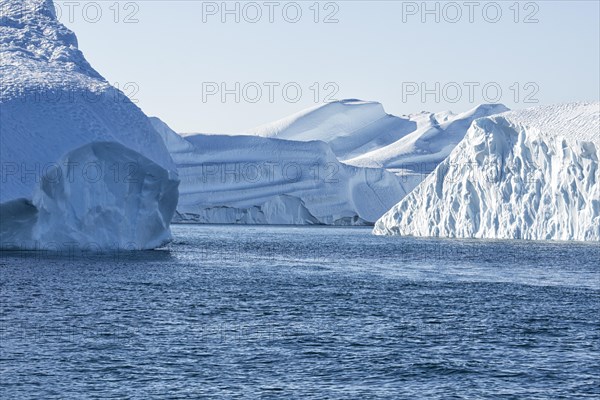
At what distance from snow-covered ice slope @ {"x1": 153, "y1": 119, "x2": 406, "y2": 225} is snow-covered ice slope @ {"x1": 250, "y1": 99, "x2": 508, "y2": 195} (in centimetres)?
2258

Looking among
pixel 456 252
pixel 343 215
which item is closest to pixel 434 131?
pixel 343 215

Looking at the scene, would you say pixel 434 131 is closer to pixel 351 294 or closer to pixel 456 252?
pixel 456 252

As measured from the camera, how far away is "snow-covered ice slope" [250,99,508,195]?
120m

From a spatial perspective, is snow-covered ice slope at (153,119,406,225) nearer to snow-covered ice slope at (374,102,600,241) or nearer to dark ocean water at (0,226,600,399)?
snow-covered ice slope at (374,102,600,241)

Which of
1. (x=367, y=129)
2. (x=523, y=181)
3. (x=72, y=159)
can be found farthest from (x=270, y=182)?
(x=72, y=159)

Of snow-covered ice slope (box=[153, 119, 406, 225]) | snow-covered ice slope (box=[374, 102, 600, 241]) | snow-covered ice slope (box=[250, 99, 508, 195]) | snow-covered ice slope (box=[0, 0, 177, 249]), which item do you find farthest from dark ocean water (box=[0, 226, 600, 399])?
snow-covered ice slope (box=[250, 99, 508, 195])

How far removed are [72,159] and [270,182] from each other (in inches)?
2035

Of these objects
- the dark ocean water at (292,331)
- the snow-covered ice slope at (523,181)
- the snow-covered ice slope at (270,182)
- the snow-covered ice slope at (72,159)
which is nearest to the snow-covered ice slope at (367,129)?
the snow-covered ice slope at (270,182)

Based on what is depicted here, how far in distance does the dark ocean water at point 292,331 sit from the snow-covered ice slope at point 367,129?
8075cm

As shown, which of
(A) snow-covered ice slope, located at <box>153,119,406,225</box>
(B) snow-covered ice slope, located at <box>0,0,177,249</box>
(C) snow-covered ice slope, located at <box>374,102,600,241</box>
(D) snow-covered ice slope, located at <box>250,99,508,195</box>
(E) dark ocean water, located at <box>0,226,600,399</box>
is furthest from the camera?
(D) snow-covered ice slope, located at <box>250,99,508,195</box>

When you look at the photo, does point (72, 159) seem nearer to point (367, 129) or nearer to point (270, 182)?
point (270, 182)

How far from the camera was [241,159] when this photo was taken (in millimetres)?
94500

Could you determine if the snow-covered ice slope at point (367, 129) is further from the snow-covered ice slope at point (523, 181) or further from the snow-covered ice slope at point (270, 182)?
the snow-covered ice slope at point (523, 181)

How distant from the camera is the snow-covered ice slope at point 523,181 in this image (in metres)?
55.5
